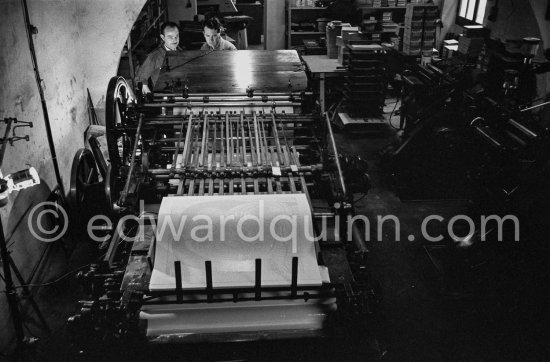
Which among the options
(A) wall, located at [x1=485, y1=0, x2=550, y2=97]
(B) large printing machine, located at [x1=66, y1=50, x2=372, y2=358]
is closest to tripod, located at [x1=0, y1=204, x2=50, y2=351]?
(B) large printing machine, located at [x1=66, y1=50, x2=372, y2=358]

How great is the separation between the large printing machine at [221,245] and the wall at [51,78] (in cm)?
65

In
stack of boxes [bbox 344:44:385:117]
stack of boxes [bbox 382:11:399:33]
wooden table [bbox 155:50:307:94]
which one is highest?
stack of boxes [bbox 382:11:399:33]

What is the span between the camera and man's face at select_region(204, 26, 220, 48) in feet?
18.2

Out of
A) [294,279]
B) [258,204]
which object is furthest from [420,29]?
[294,279]

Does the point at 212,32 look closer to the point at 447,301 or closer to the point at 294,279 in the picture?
the point at 447,301

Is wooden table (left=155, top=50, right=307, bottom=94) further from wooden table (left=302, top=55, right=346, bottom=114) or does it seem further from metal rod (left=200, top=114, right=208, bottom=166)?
wooden table (left=302, top=55, right=346, bottom=114)

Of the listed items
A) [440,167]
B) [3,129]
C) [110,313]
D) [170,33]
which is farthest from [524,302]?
[170,33]

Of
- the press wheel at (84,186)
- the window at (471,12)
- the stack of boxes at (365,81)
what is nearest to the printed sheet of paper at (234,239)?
the press wheel at (84,186)

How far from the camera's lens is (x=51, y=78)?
3.99 meters

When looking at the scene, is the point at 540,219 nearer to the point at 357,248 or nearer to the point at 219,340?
the point at 357,248

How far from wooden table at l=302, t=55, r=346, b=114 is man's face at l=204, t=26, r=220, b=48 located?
1.58m

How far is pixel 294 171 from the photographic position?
262 cm

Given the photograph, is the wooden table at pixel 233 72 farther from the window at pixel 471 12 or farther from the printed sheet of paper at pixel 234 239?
the window at pixel 471 12

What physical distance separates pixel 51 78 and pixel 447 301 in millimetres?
3724
